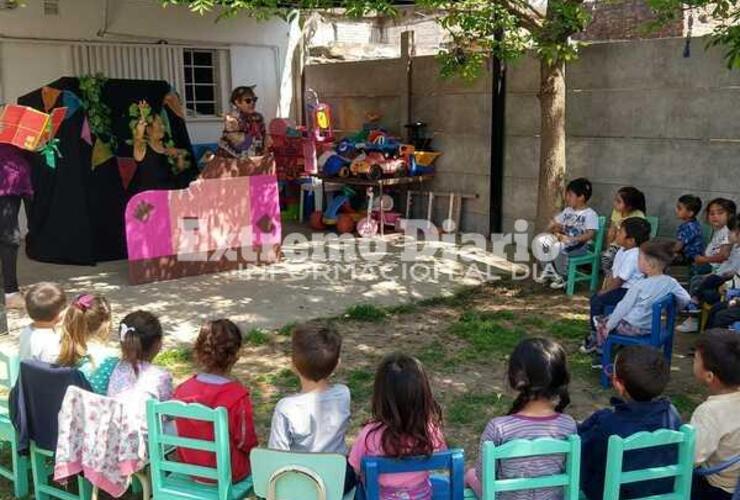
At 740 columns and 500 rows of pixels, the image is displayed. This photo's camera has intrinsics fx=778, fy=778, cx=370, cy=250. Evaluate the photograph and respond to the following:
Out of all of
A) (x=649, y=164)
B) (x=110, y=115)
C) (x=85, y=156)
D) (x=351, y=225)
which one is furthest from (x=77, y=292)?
(x=649, y=164)

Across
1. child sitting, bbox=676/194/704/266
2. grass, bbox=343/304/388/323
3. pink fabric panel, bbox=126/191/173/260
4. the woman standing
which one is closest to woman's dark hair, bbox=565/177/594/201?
child sitting, bbox=676/194/704/266

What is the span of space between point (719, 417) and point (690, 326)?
2.95 metres

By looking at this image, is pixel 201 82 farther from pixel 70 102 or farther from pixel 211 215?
pixel 211 215

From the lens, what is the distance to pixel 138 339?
117 inches

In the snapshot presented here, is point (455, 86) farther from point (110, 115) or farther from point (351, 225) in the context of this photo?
point (110, 115)

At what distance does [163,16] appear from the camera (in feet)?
32.7

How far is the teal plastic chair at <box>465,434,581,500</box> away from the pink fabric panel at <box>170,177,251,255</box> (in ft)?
16.0

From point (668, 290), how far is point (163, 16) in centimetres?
784

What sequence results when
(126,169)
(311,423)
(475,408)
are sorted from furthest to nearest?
(126,169) < (475,408) < (311,423)

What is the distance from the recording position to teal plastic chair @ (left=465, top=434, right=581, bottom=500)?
7.60 feet

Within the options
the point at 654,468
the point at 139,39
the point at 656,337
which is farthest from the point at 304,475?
the point at 139,39

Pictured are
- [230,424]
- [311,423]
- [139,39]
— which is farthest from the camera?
[139,39]

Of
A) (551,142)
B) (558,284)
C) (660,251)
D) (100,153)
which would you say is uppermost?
(551,142)

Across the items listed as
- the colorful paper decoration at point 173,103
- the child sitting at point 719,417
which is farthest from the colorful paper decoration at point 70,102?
the child sitting at point 719,417
